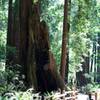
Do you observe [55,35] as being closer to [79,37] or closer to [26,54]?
[79,37]

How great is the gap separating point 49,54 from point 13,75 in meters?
2.70

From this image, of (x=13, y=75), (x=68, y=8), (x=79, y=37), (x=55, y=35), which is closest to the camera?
(x=13, y=75)

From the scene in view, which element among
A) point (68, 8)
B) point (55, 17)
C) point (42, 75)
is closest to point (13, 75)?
point (42, 75)

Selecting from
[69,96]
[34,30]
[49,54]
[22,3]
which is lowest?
[69,96]

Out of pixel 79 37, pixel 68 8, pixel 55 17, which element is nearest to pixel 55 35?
pixel 55 17

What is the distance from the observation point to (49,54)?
20625 millimetres

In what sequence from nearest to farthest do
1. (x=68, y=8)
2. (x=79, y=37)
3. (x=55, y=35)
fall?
(x=68, y=8) < (x=79, y=37) < (x=55, y=35)

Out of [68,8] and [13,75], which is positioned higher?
[68,8]

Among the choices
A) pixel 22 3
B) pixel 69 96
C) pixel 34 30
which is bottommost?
pixel 69 96

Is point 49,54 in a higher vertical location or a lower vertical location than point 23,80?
higher

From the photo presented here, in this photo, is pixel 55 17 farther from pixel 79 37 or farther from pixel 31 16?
pixel 31 16

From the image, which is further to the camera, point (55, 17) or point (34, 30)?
point (55, 17)

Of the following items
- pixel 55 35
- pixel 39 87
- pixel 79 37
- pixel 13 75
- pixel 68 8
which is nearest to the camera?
pixel 13 75

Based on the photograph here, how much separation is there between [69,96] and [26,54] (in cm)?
352
